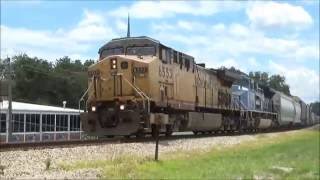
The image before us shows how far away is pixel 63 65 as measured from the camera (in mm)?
69875

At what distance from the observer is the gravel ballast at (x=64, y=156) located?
1074cm

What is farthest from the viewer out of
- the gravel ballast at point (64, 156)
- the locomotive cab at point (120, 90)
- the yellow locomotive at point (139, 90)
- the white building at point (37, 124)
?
the white building at point (37, 124)

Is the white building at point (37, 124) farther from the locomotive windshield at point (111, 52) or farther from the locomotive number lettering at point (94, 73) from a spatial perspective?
the locomotive number lettering at point (94, 73)

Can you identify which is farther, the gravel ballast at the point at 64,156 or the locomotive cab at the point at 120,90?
the locomotive cab at the point at 120,90

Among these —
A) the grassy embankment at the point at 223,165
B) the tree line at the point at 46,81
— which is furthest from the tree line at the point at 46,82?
the grassy embankment at the point at 223,165

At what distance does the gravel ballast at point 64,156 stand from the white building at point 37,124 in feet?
71.6

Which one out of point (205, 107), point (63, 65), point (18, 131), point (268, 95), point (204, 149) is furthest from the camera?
point (63, 65)

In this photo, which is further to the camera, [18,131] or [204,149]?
[18,131]

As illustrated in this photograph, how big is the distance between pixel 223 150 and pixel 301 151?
152 inches

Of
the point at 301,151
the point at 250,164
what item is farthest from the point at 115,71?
the point at 301,151

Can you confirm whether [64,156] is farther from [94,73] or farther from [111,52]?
[111,52]

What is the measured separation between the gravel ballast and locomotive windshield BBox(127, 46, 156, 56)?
374 centimetres

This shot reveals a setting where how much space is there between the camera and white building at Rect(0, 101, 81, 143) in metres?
39.4

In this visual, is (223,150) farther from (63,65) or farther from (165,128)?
(63,65)
